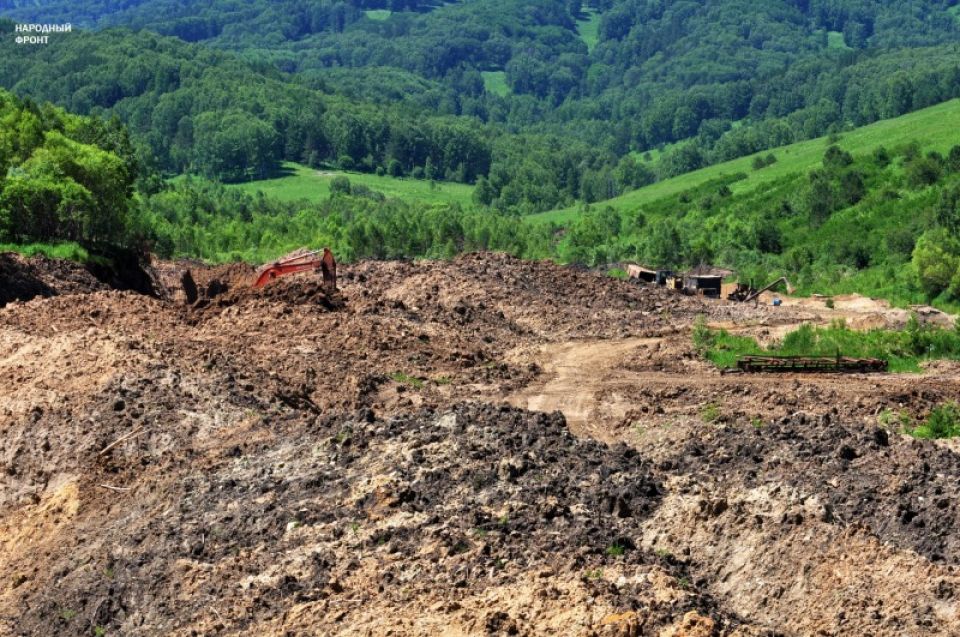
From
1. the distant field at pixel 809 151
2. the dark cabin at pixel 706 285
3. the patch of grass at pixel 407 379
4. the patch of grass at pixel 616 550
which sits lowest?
the distant field at pixel 809 151

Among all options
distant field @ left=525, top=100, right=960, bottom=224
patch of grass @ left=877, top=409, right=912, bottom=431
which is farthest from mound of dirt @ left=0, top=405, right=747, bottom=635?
distant field @ left=525, top=100, right=960, bottom=224

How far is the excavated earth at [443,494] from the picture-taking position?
19312 millimetres

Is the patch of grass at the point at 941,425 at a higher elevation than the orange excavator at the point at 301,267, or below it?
higher

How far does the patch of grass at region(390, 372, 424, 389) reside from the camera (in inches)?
1407

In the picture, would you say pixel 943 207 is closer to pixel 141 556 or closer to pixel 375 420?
pixel 375 420

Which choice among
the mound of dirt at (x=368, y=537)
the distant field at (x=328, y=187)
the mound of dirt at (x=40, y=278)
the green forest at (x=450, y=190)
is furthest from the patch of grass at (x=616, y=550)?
the distant field at (x=328, y=187)

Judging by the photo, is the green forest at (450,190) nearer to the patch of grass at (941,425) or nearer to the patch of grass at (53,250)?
the patch of grass at (53,250)

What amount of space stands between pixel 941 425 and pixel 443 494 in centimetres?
1168

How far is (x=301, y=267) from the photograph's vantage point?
4900cm

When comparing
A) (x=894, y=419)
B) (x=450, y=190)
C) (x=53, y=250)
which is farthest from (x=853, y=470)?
(x=450, y=190)

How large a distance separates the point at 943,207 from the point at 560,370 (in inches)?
1656

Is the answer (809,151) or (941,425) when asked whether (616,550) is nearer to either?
(941,425)

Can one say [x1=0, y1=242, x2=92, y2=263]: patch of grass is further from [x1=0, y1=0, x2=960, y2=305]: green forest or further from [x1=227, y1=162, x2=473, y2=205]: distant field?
[x1=227, y1=162, x2=473, y2=205]: distant field

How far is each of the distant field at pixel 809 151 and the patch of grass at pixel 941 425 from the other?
71.5 meters
